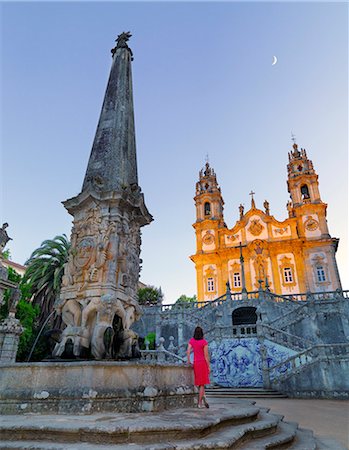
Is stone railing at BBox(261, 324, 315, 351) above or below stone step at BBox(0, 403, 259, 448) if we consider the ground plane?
above

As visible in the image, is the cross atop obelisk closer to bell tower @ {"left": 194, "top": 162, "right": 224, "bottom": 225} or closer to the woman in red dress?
the woman in red dress

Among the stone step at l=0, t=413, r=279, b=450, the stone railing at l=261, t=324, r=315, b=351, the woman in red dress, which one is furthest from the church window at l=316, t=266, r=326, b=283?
the stone step at l=0, t=413, r=279, b=450

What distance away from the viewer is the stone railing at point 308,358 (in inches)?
474

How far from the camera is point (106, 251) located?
231 inches

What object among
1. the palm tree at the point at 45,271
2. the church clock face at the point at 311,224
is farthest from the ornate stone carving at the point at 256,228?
the palm tree at the point at 45,271

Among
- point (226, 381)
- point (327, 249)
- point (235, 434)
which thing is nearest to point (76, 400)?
point (235, 434)

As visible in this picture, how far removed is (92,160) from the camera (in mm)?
7398

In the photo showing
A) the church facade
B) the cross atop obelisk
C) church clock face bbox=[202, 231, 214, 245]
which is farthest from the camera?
→ church clock face bbox=[202, 231, 214, 245]

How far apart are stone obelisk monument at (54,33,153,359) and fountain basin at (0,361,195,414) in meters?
0.95

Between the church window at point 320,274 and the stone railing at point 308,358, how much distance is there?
20.0m

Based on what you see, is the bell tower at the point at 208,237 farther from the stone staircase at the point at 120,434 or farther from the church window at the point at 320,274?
the stone staircase at the point at 120,434

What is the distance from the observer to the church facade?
31.9 m

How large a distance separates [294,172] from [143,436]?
39.4 m

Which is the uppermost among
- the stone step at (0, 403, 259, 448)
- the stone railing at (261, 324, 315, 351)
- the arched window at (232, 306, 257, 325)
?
the arched window at (232, 306, 257, 325)
